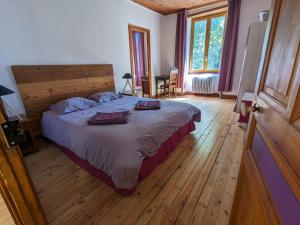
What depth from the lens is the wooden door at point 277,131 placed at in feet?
1.36

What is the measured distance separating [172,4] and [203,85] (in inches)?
101

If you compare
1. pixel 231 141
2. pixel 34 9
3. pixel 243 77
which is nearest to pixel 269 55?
pixel 231 141

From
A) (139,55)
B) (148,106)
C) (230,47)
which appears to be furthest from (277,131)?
(139,55)

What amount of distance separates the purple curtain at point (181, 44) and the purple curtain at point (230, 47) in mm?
1257

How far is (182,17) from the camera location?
474 cm

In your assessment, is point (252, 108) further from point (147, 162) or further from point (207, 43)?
point (207, 43)

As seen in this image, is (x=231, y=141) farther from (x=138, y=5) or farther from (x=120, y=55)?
(x=138, y=5)

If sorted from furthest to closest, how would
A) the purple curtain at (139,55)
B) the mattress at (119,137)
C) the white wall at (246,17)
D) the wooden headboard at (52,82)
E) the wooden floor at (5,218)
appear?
the purple curtain at (139,55) → the white wall at (246,17) → the wooden headboard at (52,82) → the mattress at (119,137) → the wooden floor at (5,218)

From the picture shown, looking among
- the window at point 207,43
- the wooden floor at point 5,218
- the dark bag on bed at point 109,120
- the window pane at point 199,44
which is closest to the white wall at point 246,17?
the window at point 207,43

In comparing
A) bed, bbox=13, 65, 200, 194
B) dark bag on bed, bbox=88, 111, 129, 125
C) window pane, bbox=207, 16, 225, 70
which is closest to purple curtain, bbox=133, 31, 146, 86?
window pane, bbox=207, 16, 225, 70

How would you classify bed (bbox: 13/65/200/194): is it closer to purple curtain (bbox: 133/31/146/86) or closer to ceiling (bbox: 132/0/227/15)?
ceiling (bbox: 132/0/227/15)

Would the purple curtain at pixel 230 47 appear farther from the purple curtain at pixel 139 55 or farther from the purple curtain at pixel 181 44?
the purple curtain at pixel 139 55

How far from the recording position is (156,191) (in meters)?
1.50

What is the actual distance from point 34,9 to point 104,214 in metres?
2.94
